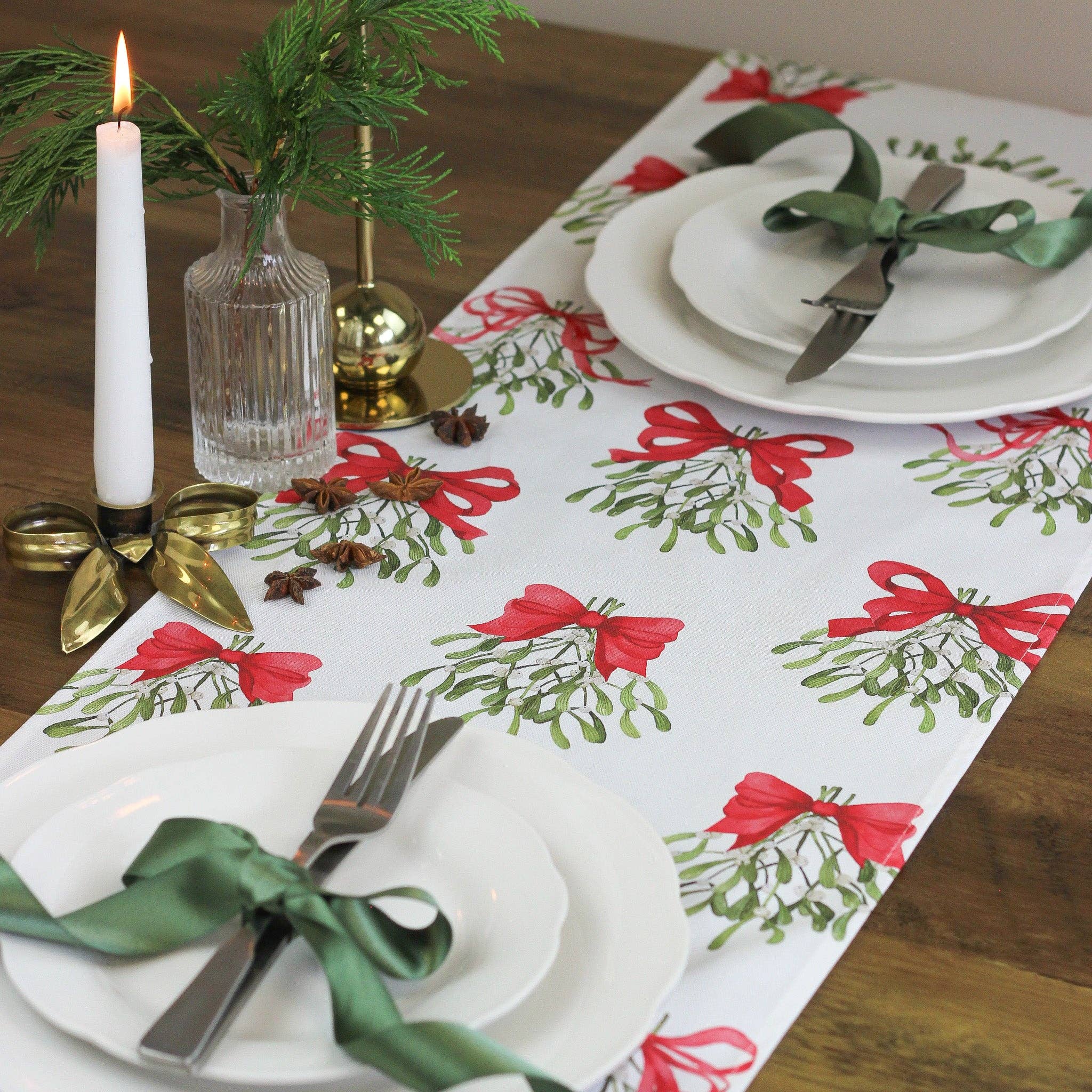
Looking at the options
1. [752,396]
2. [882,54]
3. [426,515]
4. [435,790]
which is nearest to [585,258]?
[752,396]

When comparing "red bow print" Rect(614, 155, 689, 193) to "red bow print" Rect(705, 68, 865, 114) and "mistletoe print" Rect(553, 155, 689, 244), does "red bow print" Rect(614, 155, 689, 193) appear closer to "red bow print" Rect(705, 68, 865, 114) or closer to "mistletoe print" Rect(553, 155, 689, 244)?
"mistletoe print" Rect(553, 155, 689, 244)

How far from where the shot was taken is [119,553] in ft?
2.47

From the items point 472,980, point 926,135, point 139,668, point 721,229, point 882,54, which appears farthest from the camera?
point 882,54

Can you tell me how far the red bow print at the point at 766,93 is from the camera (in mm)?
1405

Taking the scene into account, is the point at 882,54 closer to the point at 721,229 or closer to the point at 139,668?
the point at 721,229

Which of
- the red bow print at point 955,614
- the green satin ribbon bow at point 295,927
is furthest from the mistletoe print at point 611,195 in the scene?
the green satin ribbon bow at point 295,927

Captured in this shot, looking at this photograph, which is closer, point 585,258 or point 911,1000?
point 911,1000

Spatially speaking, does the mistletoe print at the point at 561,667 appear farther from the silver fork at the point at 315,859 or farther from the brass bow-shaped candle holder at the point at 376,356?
the brass bow-shaped candle holder at the point at 376,356

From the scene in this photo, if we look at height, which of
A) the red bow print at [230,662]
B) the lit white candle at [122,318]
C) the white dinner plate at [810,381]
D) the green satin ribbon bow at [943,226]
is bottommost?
the red bow print at [230,662]

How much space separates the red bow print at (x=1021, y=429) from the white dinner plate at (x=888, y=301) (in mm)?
46

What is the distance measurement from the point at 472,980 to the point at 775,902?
15cm

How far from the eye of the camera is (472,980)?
489 millimetres

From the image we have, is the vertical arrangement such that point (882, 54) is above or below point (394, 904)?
below

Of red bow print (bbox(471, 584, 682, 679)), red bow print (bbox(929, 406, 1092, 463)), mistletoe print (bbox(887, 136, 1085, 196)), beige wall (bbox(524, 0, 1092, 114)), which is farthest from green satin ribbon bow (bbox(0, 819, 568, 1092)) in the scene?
beige wall (bbox(524, 0, 1092, 114))
